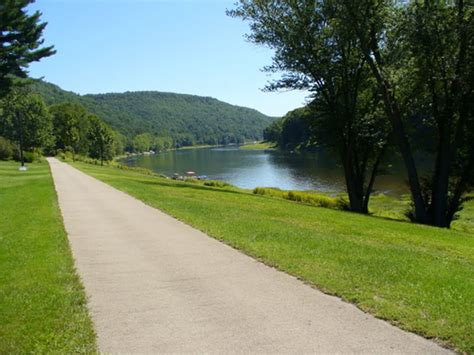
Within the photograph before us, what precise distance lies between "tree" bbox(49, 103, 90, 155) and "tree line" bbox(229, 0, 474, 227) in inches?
2561

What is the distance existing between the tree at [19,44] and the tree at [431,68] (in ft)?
73.1

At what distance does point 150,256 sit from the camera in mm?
8141

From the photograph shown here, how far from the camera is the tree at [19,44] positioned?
28.8 meters

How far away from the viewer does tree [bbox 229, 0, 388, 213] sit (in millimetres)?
20469

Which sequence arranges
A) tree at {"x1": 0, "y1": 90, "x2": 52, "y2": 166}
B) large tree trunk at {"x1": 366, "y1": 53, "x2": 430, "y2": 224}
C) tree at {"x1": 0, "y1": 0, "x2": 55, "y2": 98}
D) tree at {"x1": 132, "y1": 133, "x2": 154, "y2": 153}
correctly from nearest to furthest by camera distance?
large tree trunk at {"x1": 366, "y1": 53, "x2": 430, "y2": 224} → tree at {"x1": 0, "y1": 0, "x2": 55, "y2": 98} → tree at {"x1": 0, "y1": 90, "x2": 52, "y2": 166} → tree at {"x1": 132, "y1": 133, "x2": 154, "y2": 153}

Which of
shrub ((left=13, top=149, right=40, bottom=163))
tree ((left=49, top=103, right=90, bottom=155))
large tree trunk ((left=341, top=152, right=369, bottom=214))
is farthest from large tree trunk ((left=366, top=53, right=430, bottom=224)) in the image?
tree ((left=49, top=103, right=90, bottom=155))

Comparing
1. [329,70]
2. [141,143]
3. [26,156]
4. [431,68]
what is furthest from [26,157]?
[141,143]

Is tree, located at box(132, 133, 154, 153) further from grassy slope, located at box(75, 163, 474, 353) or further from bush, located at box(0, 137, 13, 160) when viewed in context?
grassy slope, located at box(75, 163, 474, 353)

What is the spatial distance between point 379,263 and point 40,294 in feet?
17.9

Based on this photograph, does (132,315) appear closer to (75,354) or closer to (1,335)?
(75,354)

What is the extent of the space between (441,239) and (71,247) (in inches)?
381

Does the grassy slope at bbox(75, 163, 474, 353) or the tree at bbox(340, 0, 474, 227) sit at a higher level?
the tree at bbox(340, 0, 474, 227)

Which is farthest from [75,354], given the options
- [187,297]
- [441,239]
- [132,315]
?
[441,239]

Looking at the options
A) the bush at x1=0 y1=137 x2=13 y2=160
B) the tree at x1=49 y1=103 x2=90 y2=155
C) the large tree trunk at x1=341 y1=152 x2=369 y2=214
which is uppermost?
the tree at x1=49 y1=103 x2=90 y2=155
